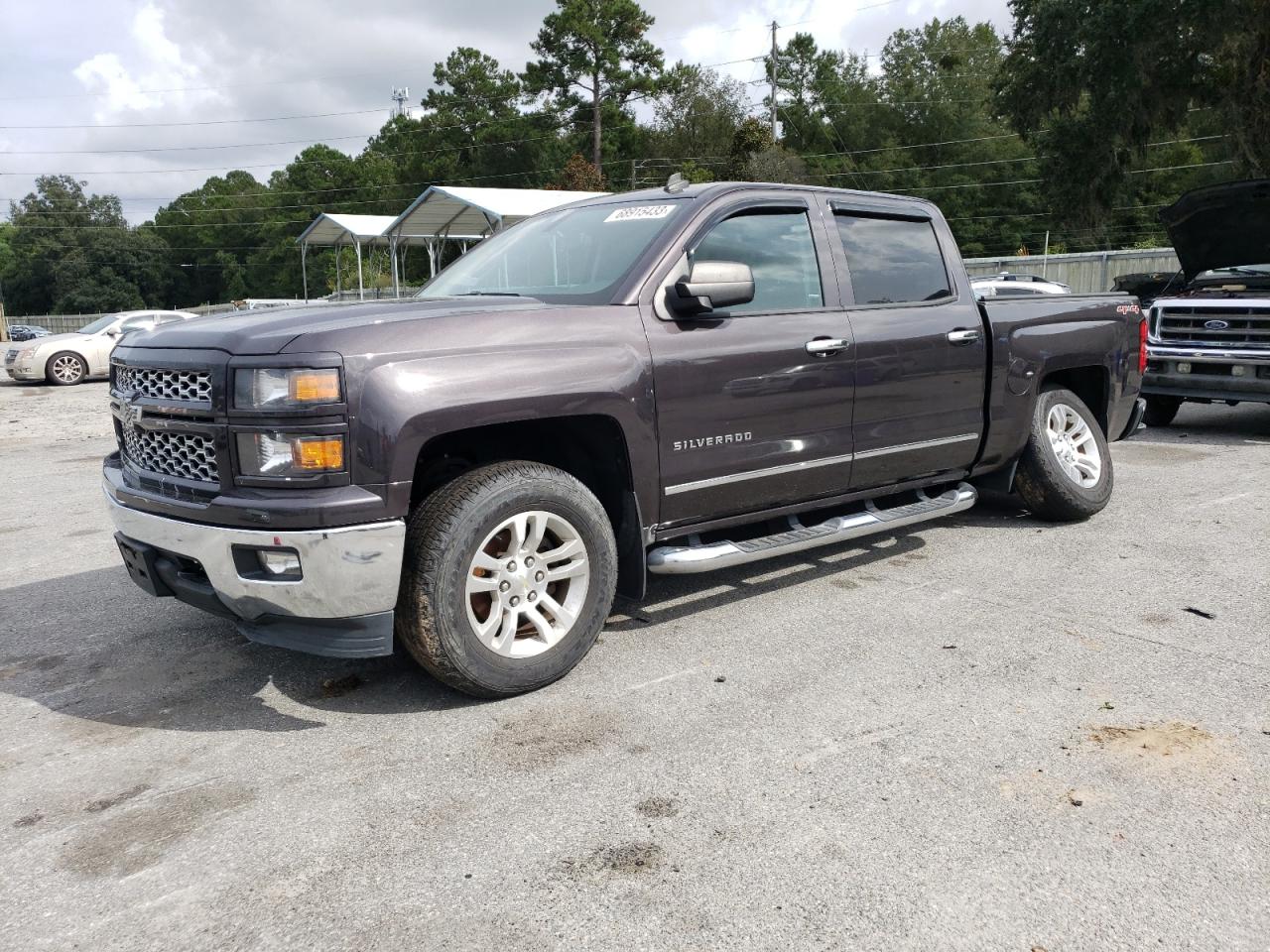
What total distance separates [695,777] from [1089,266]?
27.3 m

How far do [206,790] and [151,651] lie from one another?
1.43 meters

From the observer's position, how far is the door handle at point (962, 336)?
5.10m

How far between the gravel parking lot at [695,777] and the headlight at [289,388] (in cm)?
115

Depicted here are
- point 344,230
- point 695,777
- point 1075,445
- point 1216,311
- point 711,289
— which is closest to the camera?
point 695,777

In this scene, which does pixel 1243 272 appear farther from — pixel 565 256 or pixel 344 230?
pixel 344 230

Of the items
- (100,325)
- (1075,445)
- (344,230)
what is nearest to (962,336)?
(1075,445)

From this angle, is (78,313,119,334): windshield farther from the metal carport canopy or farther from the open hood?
the open hood

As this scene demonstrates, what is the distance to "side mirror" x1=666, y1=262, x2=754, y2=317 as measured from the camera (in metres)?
3.87

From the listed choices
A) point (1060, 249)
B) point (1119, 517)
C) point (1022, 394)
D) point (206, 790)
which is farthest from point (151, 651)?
point (1060, 249)

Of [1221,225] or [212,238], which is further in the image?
[212,238]

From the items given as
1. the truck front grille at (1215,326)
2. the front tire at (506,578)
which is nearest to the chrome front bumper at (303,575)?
the front tire at (506,578)

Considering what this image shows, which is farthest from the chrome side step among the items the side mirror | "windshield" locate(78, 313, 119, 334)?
"windshield" locate(78, 313, 119, 334)

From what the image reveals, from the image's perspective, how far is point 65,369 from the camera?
1869 centimetres

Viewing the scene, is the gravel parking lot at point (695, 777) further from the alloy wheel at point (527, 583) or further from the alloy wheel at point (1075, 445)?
the alloy wheel at point (1075, 445)
